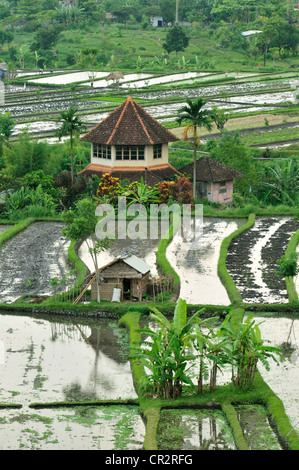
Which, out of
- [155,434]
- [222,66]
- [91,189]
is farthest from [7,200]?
[222,66]

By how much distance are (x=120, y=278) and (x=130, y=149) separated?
13.4 metres

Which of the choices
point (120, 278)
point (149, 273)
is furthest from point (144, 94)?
point (120, 278)

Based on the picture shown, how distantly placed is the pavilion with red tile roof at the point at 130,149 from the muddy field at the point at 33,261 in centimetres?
455

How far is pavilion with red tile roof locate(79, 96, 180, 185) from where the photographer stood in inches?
1479

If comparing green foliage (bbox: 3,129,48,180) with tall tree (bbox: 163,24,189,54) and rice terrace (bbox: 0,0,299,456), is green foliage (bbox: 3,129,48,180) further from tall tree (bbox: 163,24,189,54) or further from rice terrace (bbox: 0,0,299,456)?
tall tree (bbox: 163,24,189,54)

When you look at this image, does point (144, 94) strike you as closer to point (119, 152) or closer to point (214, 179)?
point (119, 152)

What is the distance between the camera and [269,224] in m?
34.0

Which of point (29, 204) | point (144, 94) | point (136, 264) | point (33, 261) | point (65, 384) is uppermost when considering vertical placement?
point (136, 264)

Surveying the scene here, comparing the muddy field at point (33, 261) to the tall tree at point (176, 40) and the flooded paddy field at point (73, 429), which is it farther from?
the tall tree at point (176, 40)

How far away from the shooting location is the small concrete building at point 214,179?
37406 millimetres

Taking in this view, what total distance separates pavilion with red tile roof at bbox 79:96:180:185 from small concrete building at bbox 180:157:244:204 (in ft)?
3.39

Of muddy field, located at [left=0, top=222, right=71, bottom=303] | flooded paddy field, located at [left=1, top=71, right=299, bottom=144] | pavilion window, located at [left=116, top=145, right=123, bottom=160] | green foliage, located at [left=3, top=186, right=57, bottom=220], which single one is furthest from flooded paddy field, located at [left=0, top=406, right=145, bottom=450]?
flooded paddy field, located at [left=1, top=71, right=299, bottom=144]

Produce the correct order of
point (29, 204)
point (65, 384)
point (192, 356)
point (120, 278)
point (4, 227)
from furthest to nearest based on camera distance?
point (29, 204) < point (4, 227) < point (120, 278) < point (65, 384) < point (192, 356)

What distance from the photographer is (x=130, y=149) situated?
37844mm
